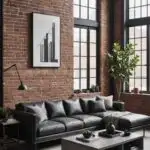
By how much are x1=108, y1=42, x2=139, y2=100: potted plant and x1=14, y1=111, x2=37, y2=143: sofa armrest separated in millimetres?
3366

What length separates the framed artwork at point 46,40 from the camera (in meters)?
6.88

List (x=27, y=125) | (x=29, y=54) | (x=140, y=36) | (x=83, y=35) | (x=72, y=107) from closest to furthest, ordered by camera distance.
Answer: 1. (x=27, y=125)
2. (x=29, y=54)
3. (x=72, y=107)
4. (x=83, y=35)
5. (x=140, y=36)

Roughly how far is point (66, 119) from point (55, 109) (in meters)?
0.35

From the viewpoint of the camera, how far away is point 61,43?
295 inches

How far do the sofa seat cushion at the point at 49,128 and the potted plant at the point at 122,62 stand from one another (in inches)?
112

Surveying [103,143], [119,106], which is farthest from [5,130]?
[119,106]

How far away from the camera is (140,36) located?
8680 mm

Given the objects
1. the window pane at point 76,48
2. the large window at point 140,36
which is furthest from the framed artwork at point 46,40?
the large window at point 140,36

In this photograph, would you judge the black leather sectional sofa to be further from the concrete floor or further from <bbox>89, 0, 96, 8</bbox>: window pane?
<bbox>89, 0, 96, 8</bbox>: window pane

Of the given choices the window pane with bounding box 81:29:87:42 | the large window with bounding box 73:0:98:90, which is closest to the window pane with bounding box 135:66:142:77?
the large window with bounding box 73:0:98:90

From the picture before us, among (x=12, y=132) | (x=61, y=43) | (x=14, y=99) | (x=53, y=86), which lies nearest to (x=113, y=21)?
(x=61, y=43)

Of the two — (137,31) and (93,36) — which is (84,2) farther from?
(137,31)

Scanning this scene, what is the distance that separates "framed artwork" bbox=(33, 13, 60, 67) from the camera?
688 cm

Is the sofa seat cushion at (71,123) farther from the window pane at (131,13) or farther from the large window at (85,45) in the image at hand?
the window pane at (131,13)
